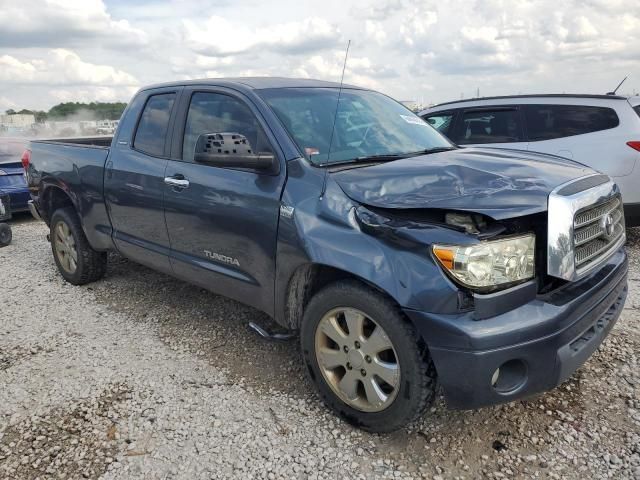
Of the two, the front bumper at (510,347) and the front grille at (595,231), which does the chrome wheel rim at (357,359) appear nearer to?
the front bumper at (510,347)

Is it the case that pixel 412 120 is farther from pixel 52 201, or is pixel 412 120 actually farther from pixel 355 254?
pixel 52 201

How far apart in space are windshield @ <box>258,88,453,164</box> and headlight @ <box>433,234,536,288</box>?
1057 millimetres

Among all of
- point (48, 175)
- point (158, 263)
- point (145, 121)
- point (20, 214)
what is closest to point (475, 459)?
point (158, 263)

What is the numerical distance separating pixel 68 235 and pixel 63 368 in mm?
1981

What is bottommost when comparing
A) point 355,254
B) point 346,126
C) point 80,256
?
point 80,256

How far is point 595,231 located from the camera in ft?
8.78

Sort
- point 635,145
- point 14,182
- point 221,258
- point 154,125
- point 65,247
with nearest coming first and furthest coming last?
point 221,258 < point 154,125 < point 65,247 < point 635,145 < point 14,182

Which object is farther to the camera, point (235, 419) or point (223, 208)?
point (223, 208)

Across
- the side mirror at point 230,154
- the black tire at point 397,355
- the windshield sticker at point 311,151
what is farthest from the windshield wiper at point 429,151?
the black tire at point 397,355

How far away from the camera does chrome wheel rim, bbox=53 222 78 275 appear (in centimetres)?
513

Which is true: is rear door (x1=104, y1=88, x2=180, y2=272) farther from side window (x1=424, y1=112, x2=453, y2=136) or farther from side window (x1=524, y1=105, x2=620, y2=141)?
side window (x1=524, y1=105, x2=620, y2=141)

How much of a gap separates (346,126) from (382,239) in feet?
3.79

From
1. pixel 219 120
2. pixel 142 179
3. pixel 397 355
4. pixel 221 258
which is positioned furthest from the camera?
pixel 142 179

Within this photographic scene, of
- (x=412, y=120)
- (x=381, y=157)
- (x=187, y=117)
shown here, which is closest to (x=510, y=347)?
(x=381, y=157)
